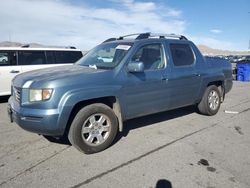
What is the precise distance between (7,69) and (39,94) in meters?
5.23

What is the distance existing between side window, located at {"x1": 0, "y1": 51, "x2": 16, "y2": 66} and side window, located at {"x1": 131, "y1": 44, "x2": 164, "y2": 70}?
5392mm

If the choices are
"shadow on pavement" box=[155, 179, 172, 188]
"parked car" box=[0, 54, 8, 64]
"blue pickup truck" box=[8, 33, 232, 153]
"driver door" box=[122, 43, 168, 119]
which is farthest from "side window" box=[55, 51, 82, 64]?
"shadow on pavement" box=[155, 179, 172, 188]

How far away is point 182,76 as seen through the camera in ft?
17.0

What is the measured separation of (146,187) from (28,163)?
1.81 meters

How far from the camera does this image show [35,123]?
3650 millimetres

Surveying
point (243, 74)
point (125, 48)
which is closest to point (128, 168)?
point (125, 48)

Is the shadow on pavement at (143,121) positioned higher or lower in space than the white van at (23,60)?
lower

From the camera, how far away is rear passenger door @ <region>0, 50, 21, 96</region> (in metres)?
8.05

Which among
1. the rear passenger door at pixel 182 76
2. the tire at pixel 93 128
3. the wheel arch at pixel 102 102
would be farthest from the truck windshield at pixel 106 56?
the rear passenger door at pixel 182 76

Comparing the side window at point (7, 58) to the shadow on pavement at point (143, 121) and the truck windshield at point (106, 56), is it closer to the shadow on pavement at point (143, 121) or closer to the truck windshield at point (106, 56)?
the truck windshield at point (106, 56)

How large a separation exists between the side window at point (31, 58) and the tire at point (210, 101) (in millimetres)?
5767

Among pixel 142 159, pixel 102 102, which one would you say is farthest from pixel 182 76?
pixel 142 159

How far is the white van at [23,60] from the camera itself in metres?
8.09

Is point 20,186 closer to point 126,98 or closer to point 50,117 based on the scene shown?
point 50,117
